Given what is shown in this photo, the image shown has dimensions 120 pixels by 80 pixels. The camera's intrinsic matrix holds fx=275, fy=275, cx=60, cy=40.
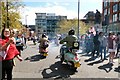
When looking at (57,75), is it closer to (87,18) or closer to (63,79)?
(63,79)

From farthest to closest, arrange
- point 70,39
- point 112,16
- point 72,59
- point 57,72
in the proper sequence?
point 112,16 → point 70,39 → point 72,59 → point 57,72

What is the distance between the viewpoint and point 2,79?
24.2 ft

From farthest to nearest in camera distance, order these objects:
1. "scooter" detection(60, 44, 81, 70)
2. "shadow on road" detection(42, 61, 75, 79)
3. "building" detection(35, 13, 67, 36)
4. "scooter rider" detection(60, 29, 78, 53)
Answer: "building" detection(35, 13, 67, 36), "scooter rider" detection(60, 29, 78, 53), "scooter" detection(60, 44, 81, 70), "shadow on road" detection(42, 61, 75, 79)

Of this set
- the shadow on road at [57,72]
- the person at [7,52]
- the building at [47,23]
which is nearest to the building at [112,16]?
the shadow on road at [57,72]

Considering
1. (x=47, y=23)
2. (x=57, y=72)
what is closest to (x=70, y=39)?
(x=57, y=72)

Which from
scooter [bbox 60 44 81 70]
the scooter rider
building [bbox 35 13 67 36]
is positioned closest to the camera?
scooter [bbox 60 44 81 70]

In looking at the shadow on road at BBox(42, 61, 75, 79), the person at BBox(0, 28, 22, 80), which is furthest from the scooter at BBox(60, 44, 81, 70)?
the person at BBox(0, 28, 22, 80)

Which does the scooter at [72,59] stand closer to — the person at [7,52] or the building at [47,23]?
the person at [7,52]

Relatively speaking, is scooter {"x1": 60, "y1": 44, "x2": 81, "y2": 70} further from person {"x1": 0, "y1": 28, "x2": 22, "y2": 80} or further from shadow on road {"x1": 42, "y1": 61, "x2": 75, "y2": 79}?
person {"x1": 0, "y1": 28, "x2": 22, "y2": 80}

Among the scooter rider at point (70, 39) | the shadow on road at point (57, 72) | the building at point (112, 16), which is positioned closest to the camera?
the shadow on road at point (57, 72)

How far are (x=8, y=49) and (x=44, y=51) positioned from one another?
946cm

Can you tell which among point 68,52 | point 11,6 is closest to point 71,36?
point 68,52

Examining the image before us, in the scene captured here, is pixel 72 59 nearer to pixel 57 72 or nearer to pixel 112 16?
pixel 57 72

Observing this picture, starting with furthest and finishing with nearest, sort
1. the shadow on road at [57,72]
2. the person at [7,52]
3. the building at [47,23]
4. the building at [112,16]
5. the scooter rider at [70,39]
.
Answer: the building at [47,23]
the building at [112,16]
the scooter rider at [70,39]
the shadow on road at [57,72]
the person at [7,52]
